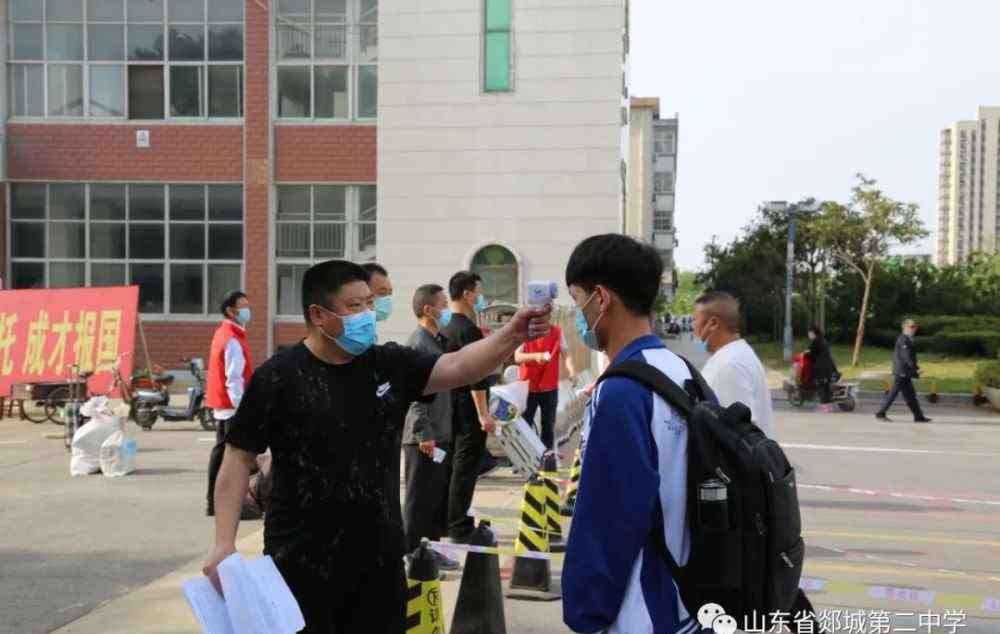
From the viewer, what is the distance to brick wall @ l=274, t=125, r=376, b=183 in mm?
24891

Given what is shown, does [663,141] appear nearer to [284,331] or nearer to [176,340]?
[284,331]

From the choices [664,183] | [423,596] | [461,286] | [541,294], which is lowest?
[423,596]

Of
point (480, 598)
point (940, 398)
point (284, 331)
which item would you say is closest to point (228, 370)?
A: point (480, 598)

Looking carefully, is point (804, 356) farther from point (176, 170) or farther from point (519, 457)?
point (176, 170)

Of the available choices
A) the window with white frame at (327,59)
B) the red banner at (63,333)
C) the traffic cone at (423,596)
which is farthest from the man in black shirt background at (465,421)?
the window with white frame at (327,59)

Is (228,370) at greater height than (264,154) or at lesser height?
lesser

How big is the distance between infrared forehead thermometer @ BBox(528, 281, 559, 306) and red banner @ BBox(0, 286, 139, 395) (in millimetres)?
15191


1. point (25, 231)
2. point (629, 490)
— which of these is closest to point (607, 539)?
point (629, 490)

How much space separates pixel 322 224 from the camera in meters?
25.2

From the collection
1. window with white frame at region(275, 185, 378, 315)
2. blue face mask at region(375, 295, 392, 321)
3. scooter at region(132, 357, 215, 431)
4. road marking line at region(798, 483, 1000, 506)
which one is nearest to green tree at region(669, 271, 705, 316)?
window with white frame at region(275, 185, 378, 315)

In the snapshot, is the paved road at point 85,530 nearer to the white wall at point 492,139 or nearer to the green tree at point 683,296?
the white wall at point 492,139

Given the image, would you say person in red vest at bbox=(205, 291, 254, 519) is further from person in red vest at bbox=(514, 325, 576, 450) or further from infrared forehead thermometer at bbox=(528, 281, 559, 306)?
infrared forehead thermometer at bbox=(528, 281, 559, 306)

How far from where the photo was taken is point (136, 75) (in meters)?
25.1

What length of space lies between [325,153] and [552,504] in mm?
19314
